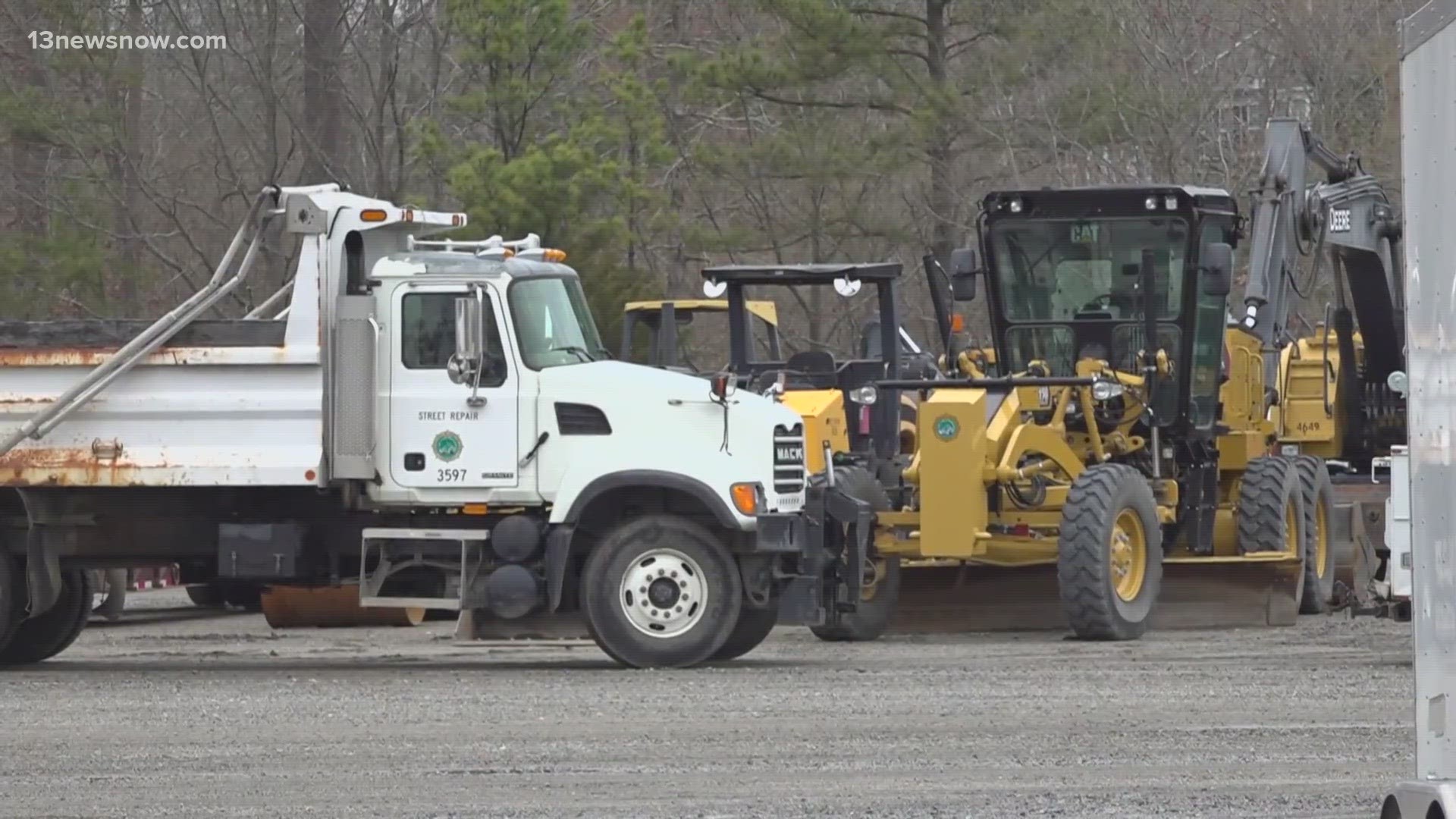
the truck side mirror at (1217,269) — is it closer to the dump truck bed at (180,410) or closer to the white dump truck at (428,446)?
the white dump truck at (428,446)

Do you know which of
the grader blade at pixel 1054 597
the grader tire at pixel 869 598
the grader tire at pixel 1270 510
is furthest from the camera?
the grader tire at pixel 1270 510

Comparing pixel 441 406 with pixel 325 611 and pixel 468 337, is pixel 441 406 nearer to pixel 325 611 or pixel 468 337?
pixel 468 337

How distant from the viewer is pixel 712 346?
1377 inches

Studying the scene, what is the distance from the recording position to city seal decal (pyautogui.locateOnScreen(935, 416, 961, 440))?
17109mm

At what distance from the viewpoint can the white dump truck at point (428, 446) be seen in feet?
50.8

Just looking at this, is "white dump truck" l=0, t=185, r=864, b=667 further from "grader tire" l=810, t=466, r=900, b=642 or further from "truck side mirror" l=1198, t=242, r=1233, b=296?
"truck side mirror" l=1198, t=242, r=1233, b=296

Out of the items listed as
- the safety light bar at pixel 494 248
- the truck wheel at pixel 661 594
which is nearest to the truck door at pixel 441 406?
the safety light bar at pixel 494 248

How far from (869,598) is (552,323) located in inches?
140

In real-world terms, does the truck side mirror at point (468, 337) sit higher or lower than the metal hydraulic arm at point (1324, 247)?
lower

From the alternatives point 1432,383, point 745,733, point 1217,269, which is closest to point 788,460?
point 745,733

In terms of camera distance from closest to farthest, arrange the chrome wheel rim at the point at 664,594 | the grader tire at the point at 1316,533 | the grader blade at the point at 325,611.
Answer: the chrome wheel rim at the point at 664,594 → the grader tire at the point at 1316,533 → the grader blade at the point at 325,611

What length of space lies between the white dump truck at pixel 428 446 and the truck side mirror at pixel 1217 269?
147 inches

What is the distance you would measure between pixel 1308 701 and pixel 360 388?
20.0ft

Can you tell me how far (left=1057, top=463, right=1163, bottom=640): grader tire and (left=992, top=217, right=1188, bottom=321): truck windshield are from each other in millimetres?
1709
